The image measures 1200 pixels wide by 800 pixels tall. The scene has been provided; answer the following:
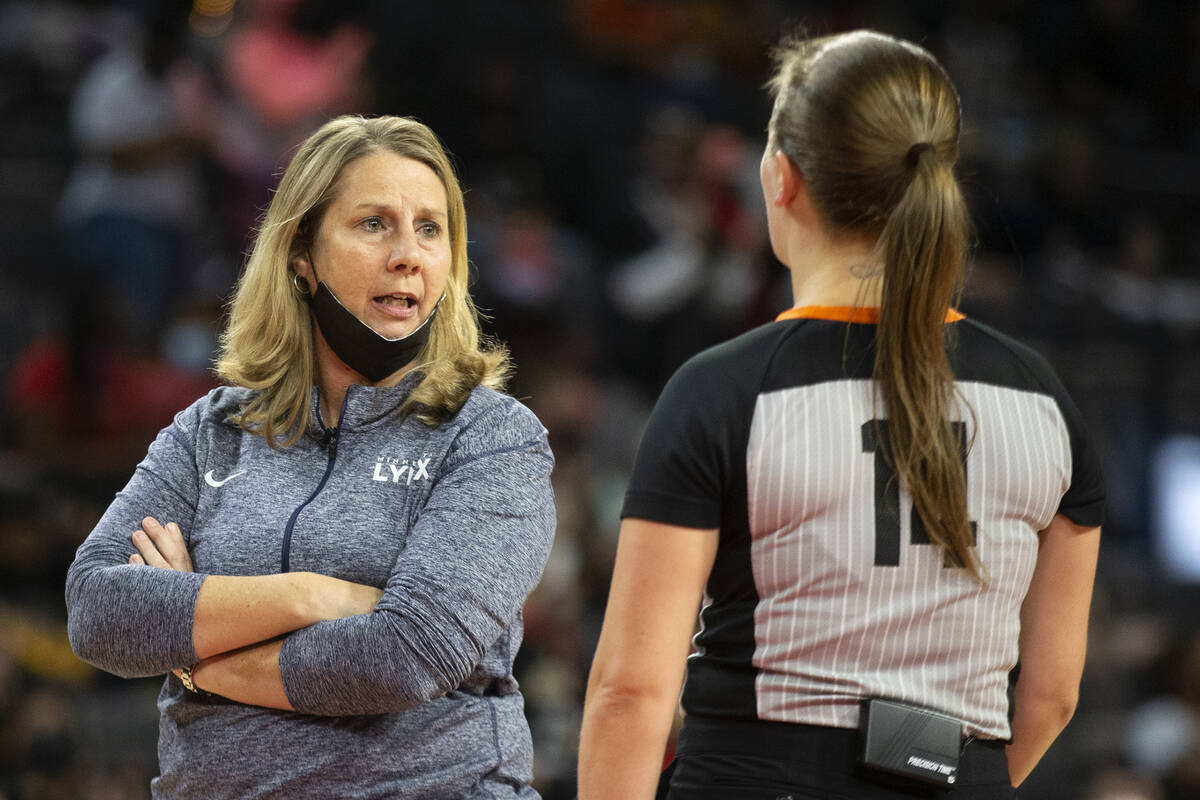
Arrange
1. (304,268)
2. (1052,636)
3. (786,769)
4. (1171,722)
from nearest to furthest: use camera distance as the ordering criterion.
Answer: (786,769) < (1052,636) < (304,268) < (1171,722)

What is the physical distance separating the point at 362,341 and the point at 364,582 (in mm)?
427

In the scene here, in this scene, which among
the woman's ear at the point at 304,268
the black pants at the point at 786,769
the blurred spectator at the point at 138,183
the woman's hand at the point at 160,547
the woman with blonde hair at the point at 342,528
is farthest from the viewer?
the blurred spectator at the point at 138,183

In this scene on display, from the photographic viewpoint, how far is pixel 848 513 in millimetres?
1762

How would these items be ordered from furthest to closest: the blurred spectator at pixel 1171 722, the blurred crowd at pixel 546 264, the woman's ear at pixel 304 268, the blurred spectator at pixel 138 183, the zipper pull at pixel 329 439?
the blurred spectator at pixel 1171 722 → the blurred spectator at pixel 138 183 → the blurred crowd at pixel 546 264 → the woman's ear at pixel 304 268 → the zipper pull at pixel 329 439

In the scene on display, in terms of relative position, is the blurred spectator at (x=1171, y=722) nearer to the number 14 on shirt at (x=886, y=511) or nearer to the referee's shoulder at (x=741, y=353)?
the number 14 on shirt at (x=886, y=511)

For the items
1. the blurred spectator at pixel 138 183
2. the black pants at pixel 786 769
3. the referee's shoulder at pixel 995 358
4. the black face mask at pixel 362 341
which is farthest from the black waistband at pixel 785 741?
the blurred spectator at pixel 138 183

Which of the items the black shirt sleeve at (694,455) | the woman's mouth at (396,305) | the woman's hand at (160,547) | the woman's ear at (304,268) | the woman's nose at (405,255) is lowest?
the woman's hand at (160,547)

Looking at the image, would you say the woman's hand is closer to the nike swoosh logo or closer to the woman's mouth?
the nike swoosh logo

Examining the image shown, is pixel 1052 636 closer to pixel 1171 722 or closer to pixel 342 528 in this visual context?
pixel 342 528

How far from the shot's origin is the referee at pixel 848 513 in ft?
5.77

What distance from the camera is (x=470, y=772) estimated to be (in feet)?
6.52

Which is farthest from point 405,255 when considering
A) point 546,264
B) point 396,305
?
point 546,264

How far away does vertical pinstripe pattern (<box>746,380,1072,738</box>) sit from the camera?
69.2 inches

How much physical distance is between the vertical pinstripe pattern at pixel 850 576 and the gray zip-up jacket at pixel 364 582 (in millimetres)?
453
